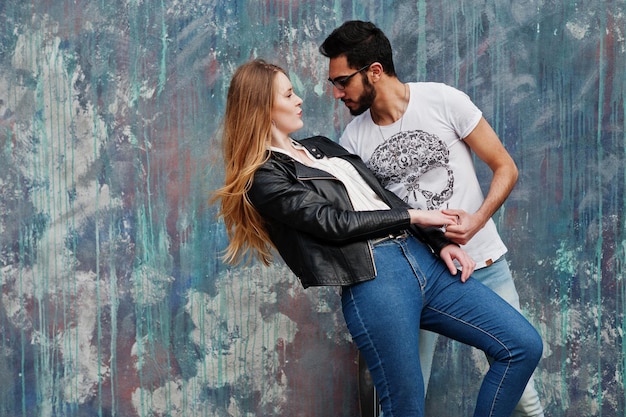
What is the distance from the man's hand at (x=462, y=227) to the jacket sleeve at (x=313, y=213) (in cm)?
20

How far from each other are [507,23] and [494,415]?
1.94 meters

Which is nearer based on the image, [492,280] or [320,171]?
[320,171]

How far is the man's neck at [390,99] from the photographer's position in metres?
3.06

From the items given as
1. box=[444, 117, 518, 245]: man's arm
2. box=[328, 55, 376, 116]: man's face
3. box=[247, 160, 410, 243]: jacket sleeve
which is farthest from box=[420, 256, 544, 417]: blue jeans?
box=[328, 55, 376, 116]: man's face

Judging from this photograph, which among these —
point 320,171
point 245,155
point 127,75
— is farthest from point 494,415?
point 127,75

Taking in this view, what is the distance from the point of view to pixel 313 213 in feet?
8.53

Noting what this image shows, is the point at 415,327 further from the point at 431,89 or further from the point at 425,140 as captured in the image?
the point at 431,89

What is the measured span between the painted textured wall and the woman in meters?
1.03

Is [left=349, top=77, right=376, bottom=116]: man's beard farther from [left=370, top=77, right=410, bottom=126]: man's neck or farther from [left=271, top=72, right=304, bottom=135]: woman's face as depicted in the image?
[left=271, top=72, right=304, bottom=135]: woman's face

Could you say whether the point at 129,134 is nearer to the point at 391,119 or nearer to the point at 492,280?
the point at 391,119

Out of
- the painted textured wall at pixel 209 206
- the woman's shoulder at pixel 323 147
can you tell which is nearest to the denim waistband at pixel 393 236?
the woman's shoulder at pixel 323 147

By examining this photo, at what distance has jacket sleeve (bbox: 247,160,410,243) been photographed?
259 centimetres

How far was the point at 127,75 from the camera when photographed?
3.81 meters

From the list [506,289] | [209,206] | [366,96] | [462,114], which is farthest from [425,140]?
[209,206]
